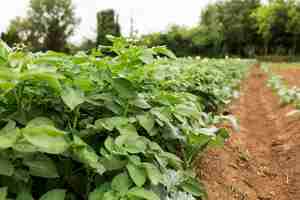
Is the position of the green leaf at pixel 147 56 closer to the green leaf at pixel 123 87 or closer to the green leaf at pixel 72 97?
the green leaf at pixel 123 87

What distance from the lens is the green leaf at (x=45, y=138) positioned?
1088 millimetres

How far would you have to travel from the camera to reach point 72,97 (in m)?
1.36

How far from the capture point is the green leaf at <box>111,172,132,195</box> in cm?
126

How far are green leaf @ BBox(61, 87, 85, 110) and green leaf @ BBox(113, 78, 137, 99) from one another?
0.22 metres

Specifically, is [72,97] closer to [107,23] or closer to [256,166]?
[256,166]

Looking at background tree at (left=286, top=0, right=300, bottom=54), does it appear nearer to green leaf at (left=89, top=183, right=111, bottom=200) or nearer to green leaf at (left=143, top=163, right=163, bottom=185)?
green leaf at (left=143, top=163, right=163, bottom=185)

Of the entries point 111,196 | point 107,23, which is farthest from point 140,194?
point 107,23

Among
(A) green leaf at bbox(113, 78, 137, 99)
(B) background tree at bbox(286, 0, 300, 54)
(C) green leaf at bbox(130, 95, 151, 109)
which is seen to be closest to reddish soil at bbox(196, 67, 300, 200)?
(C) green leaf at bbox(130, 95, 151, 109)

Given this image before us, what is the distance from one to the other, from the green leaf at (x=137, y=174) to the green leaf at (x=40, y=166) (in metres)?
0.24

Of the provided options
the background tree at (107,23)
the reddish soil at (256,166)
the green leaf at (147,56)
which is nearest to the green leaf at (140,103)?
the green leaf at (147,56)

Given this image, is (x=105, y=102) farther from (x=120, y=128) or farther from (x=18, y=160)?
(x=18, y=160)

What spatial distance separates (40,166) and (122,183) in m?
0.27

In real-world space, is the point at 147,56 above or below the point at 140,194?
above

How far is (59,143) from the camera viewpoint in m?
1.15
